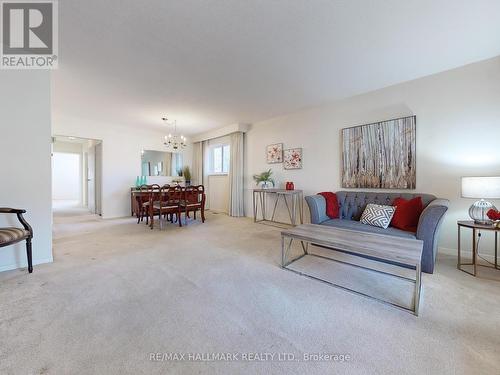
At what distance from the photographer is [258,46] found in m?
2.18

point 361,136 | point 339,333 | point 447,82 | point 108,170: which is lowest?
point 339,333

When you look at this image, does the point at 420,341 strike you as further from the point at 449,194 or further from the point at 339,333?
the point at 449,194

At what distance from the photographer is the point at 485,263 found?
7.84 feet

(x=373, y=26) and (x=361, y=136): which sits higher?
(x=373, y=26)

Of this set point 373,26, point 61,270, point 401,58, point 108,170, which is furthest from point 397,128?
point 108,170

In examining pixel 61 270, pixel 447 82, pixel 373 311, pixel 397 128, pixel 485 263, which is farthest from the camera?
pixel 397 128

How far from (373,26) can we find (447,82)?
159cm

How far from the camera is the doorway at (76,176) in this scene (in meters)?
5.79

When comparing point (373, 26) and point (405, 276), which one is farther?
point (405, 276)

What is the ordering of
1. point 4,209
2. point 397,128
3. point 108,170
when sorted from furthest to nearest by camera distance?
point 108,170 → point 397,128 → point 4,209

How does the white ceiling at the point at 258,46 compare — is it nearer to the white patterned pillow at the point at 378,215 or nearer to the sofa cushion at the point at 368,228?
the white patterned pillow at the point at 378,215

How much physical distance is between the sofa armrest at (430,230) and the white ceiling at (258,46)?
169 cm

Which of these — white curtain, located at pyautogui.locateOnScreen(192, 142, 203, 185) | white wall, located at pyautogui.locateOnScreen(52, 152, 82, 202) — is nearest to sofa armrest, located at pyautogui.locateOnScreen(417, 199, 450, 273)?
white curtain, located at pyautogui.locateOnScreen(192, 142, 203, 185)

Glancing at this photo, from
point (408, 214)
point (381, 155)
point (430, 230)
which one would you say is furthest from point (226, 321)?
point (381, 155)
